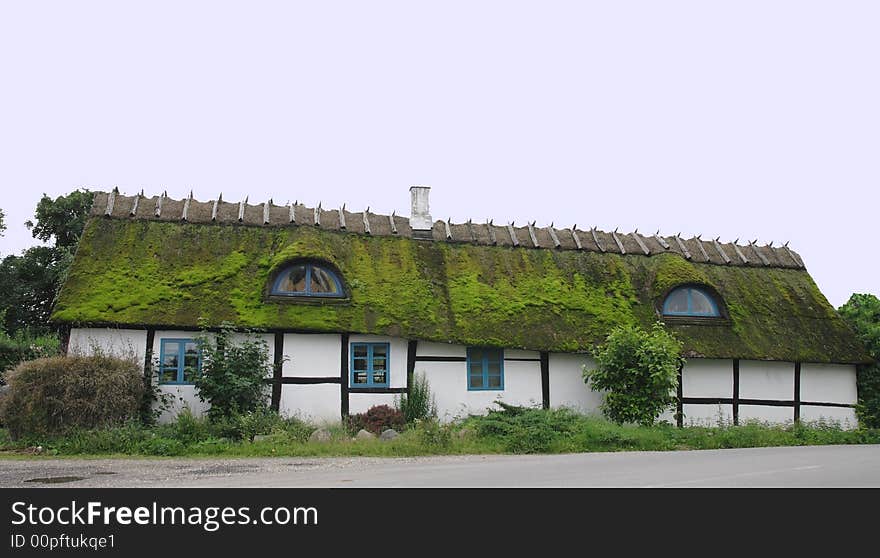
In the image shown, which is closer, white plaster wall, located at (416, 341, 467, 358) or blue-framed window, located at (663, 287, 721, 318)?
white plaster wall, located at (416, 341, 467, 358)

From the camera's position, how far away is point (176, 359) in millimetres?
16781

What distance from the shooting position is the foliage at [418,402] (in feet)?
56.8

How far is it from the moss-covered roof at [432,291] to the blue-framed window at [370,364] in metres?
0.56

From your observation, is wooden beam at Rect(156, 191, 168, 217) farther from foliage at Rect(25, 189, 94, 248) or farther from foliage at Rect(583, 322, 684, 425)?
foliage at Rect(25, 189, 94, 248)

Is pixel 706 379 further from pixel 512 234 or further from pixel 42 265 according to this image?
pixel 42 265

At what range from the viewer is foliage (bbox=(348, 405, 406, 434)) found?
53.8 ft

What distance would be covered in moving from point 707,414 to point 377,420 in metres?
8.44

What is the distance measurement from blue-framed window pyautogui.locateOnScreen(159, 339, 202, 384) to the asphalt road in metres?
4.29

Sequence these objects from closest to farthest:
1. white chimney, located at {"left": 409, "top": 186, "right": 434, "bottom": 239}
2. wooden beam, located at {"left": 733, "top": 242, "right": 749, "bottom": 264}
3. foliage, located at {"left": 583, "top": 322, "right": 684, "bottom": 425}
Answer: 1. foliage, located at {"left": 583, "top": 322, "right": 684, "bottom": 425}
2. white chimney, located at {"left": 409, "top": 186, "right": 434, "bottom": 239}
3. wooden beam, located at {"left": 733, "top": 242, "right": 749, "bottom": 264}

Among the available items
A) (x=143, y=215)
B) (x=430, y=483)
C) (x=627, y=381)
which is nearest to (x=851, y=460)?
(x=627, y=381)

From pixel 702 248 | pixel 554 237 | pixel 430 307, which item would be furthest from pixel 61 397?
pixel 702 248

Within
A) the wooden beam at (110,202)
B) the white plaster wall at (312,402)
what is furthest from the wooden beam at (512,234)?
the wooden beam at (110,202)

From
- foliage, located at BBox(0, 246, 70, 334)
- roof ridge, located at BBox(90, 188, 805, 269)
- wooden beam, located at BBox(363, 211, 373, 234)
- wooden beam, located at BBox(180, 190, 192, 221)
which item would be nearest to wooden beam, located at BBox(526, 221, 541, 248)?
roof ridge, located at BBox(90, 188, 805, 269)

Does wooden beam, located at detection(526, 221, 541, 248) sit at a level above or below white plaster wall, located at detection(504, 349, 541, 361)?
above
